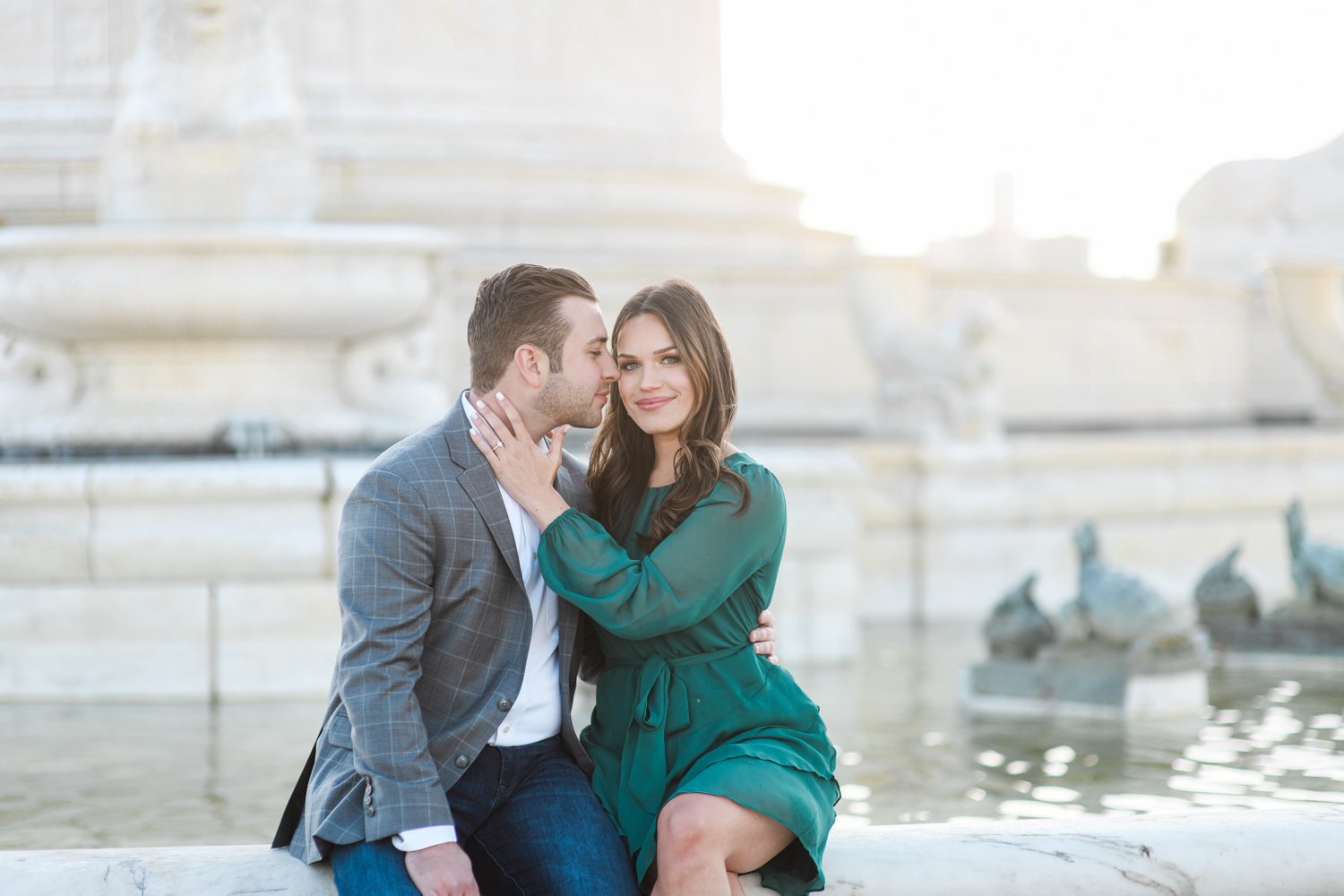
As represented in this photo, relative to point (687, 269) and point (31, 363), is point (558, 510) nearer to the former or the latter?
point (31, 363)

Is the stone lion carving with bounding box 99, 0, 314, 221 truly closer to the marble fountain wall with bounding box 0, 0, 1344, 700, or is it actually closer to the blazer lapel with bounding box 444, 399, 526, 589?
the marble fountain wall with bounding box 0, 0, 1344, 700

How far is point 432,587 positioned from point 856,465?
5020mm

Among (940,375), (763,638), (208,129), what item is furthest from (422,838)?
(940,375)

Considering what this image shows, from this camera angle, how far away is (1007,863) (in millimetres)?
3094

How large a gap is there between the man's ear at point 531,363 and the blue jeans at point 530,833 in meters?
0.66

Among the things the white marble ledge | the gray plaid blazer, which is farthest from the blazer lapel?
the white marble ledge

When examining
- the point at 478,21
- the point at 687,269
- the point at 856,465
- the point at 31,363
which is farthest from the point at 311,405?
the point at 478,21

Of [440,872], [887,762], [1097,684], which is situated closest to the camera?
[440,872]

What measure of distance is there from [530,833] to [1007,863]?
→ 0.90m

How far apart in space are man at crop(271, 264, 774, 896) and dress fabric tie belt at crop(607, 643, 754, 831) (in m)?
0.07

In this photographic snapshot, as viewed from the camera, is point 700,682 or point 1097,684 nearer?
point 700,682

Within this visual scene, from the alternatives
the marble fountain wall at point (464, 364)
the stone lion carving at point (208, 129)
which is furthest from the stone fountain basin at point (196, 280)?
the stone lion carving at point (208, 129)

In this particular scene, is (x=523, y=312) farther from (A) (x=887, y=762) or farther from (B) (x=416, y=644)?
(A) (x=887, y=762)

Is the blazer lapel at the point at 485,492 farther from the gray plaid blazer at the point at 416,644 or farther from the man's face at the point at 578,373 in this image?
the man's face at the point at 578,373
